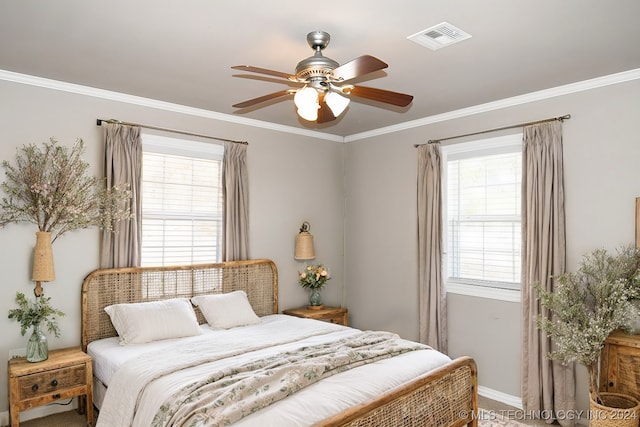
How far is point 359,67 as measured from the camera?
2262 mm

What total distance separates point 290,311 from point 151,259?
5.21ft

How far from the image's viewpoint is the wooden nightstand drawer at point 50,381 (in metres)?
2.93

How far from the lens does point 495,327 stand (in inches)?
161

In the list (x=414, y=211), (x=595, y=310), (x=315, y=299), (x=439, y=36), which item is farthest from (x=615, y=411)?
(x=315, y=299)

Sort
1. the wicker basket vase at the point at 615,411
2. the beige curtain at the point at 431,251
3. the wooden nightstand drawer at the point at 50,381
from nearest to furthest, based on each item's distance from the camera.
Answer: the wicker basket vase at the point at 615,411 < the wooden nightstand drawer at the point at 50,381 < the beige curtain at the point at 431,251

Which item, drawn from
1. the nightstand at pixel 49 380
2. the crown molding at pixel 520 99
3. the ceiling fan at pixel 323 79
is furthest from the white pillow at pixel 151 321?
the crown molding at pixel 520 99

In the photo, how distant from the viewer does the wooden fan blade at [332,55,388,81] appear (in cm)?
217

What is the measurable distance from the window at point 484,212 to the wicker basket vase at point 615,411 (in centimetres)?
114

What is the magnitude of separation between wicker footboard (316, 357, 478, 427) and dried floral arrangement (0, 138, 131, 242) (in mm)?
2614

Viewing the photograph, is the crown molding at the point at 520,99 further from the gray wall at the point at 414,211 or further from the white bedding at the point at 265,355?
the white bedding at the point at 265,355

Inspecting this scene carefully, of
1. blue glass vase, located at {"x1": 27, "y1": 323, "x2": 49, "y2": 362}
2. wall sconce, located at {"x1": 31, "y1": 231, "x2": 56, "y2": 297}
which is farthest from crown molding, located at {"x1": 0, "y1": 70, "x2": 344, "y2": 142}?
blue glass vase, located at {"x1": 27, "y1": 323, "x2": 49, "y2": 362}

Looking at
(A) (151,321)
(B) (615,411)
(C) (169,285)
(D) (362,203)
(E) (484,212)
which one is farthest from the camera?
(D) (362,203)

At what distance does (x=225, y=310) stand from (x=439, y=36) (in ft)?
9.52

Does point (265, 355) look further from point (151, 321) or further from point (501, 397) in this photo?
point (501, 397)
